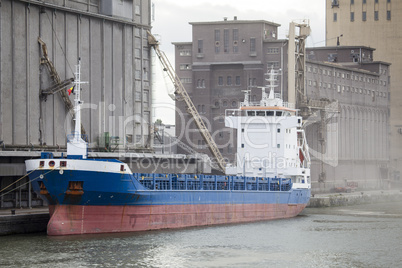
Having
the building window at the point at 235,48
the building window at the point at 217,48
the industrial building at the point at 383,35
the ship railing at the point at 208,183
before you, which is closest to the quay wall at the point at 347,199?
the ship railing at the point at 208,183

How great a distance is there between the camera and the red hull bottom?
34.1m

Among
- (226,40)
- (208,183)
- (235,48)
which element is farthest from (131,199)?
(226,40)

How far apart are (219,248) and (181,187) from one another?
7.79 m

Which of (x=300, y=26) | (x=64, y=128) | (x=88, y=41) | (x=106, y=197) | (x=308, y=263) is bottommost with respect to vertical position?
(x=308, y=263)

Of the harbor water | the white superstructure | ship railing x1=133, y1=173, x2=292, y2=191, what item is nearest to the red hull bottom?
the harbor water

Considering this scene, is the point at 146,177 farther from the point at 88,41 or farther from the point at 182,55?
the point at 182,55

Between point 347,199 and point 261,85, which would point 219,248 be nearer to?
point 347,199

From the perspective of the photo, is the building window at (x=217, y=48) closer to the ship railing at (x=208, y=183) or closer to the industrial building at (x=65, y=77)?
the industrial building at (x=65, y=77)

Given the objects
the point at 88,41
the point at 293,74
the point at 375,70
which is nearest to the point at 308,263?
the point at 88,41

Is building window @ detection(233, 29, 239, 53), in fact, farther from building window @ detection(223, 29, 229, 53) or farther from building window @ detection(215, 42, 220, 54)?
building window @ detection(215, 42, 220, 54)

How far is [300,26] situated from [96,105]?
28762mm

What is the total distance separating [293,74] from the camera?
70562 mm

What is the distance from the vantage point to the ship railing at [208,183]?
37.9 meters

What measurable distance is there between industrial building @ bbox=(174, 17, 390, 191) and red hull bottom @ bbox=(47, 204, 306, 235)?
30.3 meters
